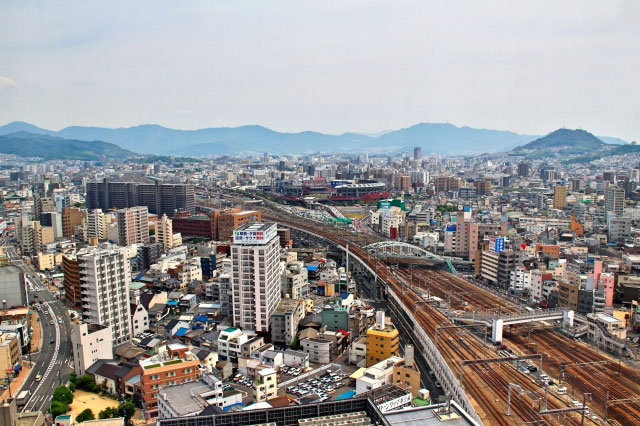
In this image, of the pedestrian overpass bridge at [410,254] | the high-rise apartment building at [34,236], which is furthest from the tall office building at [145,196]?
the pedestrian overpass bridge at [410,254]

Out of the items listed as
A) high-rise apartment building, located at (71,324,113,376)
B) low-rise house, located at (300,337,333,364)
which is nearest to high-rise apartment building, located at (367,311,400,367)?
low-rise house, located at (300,337,333,364)

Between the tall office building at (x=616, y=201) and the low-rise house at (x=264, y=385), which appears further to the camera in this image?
the tall office building at (x=616, y=201)

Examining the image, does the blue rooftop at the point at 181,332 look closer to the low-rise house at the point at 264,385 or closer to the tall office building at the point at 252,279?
the tall office building at the point at 252,279

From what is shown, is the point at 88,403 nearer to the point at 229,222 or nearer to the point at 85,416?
the point at 85,416

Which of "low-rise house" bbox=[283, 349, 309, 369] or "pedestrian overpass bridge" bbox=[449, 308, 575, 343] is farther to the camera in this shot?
"pedestrian overpass bridge" bbox=[449, 308, 575, 343]

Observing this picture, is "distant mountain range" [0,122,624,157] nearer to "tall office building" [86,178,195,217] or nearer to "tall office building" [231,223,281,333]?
"tall office building" [86,178,195,217]

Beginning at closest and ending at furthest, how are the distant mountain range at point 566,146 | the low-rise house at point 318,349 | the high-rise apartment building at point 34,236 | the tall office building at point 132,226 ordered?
the low-rise house at point 318,349, the high-rise apartment building at point 34,236, the tall office building at point 132,226, the distant mountain range at point 566,146
